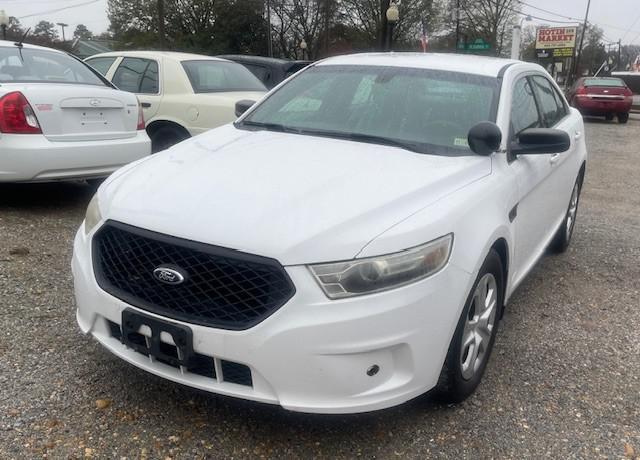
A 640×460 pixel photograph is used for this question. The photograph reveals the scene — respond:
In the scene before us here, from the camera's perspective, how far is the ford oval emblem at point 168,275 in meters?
2.30

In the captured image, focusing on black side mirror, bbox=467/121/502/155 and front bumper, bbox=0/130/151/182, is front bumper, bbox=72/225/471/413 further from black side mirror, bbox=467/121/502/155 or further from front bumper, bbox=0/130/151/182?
front bumper, bbox=0/130/151/182

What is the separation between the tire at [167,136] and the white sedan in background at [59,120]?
96 centimetres

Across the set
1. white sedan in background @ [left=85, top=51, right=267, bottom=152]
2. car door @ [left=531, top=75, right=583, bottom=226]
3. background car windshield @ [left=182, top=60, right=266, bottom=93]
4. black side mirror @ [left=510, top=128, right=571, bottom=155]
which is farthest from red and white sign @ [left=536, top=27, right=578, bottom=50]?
black side mirror @ [left=510, top=128, right=571, bottom=155]

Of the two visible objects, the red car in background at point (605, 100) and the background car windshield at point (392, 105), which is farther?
the red car in background at point (605, 100)

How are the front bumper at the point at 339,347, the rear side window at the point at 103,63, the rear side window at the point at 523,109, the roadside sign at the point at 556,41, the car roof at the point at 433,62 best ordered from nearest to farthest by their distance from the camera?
1. the front bumper at the point at 339,347
2. the rear side window at the point at 523,109
3. the car roof at the point at 433,62
4. the rear side window at the point at 103,63
5. the roadside sign at the point at 556,41

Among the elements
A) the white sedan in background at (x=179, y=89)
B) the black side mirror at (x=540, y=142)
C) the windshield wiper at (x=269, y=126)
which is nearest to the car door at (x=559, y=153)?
the black side mirror at (x=540, y=142)

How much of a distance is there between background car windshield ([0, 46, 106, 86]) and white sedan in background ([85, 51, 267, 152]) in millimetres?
1057

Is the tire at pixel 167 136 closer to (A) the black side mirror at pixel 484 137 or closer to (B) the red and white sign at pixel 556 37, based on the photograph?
(A) the black side mirror at pixel 484 137

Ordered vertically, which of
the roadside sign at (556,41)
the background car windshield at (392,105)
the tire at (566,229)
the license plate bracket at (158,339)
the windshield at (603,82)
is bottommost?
the roadside sign at (556,41)

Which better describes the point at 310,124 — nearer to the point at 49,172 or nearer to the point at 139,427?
the point at 139,427

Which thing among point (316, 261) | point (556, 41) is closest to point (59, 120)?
point (316, 261)

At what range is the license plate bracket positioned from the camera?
2281 millimetres

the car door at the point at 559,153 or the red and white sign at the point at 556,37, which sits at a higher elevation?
the car door at the point at 559,153

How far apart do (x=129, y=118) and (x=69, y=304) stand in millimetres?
2562
